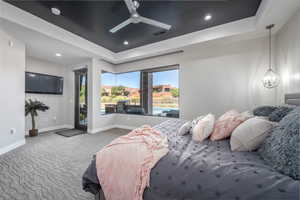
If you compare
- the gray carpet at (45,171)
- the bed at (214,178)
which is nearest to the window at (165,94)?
the gray carpet at (45,171)

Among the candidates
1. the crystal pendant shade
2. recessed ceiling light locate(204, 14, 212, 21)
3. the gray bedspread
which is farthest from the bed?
recessed ceiling light locate(204, 14, 212, 21)

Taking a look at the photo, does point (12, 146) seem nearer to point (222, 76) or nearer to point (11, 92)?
point (11, 92)

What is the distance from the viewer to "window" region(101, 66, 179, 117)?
398 cm

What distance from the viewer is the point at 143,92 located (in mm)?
4488

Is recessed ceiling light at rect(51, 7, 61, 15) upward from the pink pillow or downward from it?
upward

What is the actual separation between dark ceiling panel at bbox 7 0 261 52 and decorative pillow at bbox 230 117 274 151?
2.10 m

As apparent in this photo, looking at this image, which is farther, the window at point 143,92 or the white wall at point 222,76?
the window at point 143,92

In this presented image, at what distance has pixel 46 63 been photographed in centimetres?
428

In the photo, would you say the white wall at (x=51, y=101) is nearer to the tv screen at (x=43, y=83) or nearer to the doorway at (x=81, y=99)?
the tv screen at (x=43, y=83)

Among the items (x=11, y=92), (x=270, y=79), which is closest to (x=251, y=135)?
(x=270, y=79)

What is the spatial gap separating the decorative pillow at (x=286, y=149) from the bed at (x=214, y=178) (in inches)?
1.9

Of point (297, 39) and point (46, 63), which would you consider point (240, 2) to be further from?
point (46, 63)

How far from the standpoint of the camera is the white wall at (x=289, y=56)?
187 cm

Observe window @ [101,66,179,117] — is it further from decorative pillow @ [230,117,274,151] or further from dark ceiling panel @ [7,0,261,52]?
decorative pillow @ [230,117,274,151]
